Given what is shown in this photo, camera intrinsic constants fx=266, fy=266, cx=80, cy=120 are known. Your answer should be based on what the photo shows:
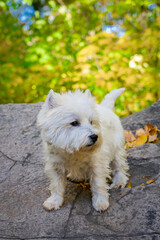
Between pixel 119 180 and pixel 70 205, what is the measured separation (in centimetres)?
74

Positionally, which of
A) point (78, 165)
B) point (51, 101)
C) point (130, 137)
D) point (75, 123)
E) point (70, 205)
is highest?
point (51, 101)

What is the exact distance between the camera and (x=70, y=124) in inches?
97.3

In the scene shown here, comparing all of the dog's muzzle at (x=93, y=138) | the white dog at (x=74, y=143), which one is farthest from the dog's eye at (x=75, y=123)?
the dog's muzzle at (x=93, y=138)

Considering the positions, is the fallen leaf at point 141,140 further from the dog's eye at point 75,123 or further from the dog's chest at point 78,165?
the dog's eye at point 75,123

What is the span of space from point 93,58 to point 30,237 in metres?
4.72

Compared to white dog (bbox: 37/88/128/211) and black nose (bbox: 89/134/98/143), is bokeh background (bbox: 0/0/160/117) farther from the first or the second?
black nose (bbox: 89/134/98/143)

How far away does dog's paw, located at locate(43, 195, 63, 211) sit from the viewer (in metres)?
2.64

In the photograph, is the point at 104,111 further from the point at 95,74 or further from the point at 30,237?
the point at 95,74

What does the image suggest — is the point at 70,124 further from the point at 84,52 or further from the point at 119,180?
the point at 84,52

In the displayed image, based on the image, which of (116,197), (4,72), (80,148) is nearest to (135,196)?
(116,197)

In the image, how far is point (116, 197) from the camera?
271 centimetres

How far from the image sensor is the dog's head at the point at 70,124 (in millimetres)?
2395

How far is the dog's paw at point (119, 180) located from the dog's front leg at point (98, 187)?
1.20 feet

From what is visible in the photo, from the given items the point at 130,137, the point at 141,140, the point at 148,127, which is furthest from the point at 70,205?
the point at 148,127
